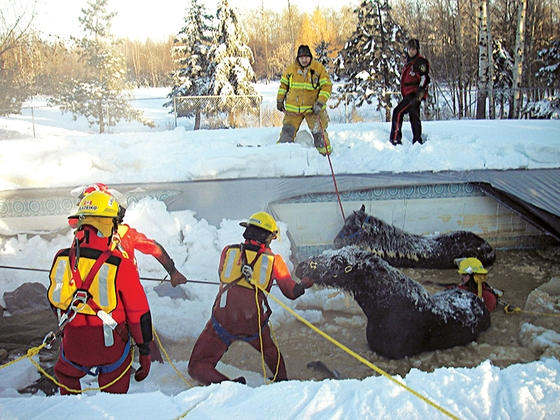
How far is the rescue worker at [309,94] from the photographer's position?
7.60 metres

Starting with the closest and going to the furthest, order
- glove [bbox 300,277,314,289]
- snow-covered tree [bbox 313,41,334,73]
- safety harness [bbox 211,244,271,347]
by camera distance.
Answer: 1. safety harness [bbox 211,244,271,347]
2. glove [bbox 300,277,314,289]
3. snow-covered tree [bbox 313,41,334,73]

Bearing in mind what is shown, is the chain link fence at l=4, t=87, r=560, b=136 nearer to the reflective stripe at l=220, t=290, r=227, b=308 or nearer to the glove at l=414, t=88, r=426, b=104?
the glove at l=414, t=88, r=426, b=104

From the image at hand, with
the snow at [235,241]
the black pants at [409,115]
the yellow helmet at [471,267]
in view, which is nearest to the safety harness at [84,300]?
the snow at [235,241]

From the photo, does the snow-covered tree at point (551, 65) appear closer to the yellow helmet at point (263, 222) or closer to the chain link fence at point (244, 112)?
the chain link fence at point (244, 112)

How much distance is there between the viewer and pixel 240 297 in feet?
12.1

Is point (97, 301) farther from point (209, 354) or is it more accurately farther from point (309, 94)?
point (309, 94)

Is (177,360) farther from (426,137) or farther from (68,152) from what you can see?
(426,137)

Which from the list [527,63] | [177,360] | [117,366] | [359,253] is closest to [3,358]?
[177,360]

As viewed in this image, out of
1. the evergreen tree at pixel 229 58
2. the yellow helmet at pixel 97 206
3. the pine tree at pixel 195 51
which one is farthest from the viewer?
the pine tree at pixel 195 51

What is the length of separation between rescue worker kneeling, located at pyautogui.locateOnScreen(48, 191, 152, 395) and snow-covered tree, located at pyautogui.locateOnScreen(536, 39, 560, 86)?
23.0 m

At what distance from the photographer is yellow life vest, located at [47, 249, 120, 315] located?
272 cm

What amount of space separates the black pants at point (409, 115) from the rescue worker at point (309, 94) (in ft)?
4.24

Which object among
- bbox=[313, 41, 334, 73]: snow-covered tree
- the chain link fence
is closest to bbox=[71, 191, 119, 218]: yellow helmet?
the chain link fence

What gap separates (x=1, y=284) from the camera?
19.1 feet
